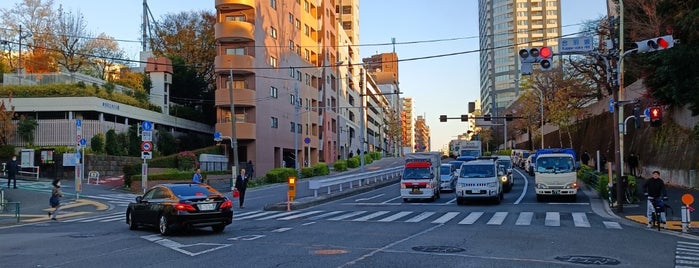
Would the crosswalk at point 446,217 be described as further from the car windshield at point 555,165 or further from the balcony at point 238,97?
the balcony at point 238,97

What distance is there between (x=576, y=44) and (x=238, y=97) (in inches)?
1454

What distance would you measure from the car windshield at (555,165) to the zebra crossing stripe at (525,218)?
18.2 feet

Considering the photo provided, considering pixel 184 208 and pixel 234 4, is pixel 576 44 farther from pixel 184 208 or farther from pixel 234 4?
pixel 234 4

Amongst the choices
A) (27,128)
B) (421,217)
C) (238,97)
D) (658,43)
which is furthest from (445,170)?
(27,128)

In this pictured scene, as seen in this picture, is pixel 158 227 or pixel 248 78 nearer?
pixel 158 227

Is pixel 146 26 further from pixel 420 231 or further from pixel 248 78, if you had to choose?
pixel 420 231

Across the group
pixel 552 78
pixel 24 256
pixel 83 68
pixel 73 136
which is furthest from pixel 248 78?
pixel 24 256

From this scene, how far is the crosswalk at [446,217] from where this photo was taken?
58.6 ft

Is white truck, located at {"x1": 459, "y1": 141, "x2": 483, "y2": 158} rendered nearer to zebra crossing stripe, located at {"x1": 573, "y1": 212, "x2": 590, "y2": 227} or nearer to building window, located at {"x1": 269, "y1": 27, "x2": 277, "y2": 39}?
building window, located at {"x1": 269, "y1": 27, "x2": 277, "y2": 39}

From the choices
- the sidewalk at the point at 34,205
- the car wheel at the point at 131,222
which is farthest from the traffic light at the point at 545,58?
the sidewalk at the point at 34,205

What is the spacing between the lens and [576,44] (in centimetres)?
2097

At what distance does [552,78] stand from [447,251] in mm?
58362

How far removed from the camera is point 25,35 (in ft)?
199

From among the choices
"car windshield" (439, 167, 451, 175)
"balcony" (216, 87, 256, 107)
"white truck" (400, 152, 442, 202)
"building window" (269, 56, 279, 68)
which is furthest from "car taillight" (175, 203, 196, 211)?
"building window" (269, 56, 279, 68)
